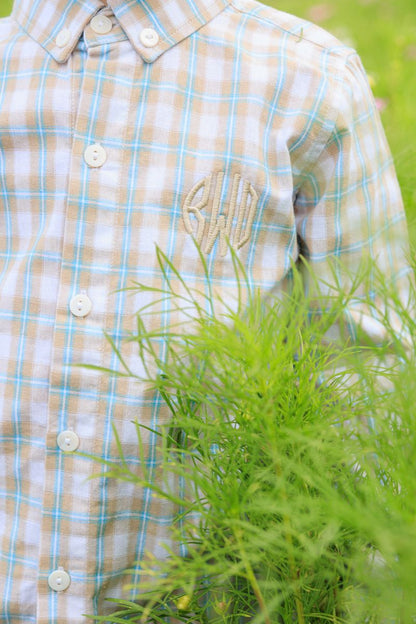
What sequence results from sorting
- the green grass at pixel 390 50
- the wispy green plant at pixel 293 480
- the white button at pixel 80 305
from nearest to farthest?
the wispy green plant at pixel 293 480, the white button at pixel 80 305, the green grass at pixel 390 50

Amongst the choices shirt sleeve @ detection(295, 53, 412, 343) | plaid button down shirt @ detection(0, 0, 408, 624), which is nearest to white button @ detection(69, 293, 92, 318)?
plaid button down shirt @ detection(0, 0, 408, 624)

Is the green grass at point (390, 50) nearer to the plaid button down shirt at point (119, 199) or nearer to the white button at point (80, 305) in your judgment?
A: the plaid button down shirt at point (119, 199)

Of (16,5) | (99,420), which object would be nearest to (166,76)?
(16,5)

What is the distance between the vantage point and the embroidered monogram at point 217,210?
534 millimetres

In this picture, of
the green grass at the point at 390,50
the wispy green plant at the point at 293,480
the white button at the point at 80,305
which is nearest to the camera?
the wispy green plant at the point at 293,480

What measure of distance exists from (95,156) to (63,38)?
0.10m

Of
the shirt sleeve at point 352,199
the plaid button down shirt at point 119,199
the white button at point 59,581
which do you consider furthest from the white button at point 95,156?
the white button at point 59,581

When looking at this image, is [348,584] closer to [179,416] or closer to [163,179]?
[179,416]

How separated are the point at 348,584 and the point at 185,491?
0.54 ft

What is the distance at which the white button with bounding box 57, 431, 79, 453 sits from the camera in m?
0.53

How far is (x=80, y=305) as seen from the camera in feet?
1.75

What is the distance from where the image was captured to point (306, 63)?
0.55m

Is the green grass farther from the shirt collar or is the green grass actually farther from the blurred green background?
the shirt collar

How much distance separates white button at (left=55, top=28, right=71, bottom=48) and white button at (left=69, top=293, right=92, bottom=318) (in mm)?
196
